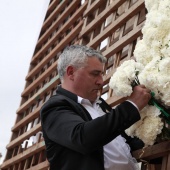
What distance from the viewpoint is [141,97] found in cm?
105

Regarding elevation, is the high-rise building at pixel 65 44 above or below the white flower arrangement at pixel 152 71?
above

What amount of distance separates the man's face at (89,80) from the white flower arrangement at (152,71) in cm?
19

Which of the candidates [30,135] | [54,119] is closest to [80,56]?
[54,119]

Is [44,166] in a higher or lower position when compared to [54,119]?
higher

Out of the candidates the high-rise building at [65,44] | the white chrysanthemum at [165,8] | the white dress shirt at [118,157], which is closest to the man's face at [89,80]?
the white dress shirt at [118,157]

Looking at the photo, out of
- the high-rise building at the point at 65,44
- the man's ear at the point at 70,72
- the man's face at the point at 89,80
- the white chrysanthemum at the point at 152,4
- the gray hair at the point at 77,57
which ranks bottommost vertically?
the man's face at the point at 89,80

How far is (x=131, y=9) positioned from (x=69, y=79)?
0.86m

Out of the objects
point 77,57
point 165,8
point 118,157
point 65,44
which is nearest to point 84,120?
point 118,157

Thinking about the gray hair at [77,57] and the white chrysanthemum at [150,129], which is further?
the gray hair at [77,57]

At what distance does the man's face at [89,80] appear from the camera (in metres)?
1.31

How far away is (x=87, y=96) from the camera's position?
1.31 meters

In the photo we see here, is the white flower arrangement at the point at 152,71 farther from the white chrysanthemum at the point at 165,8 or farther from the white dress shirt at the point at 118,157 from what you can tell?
the white dress shirt at the point at 118,157

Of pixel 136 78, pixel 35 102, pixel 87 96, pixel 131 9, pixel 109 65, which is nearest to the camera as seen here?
pixel 136 78

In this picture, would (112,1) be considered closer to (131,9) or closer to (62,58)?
(131,9)
